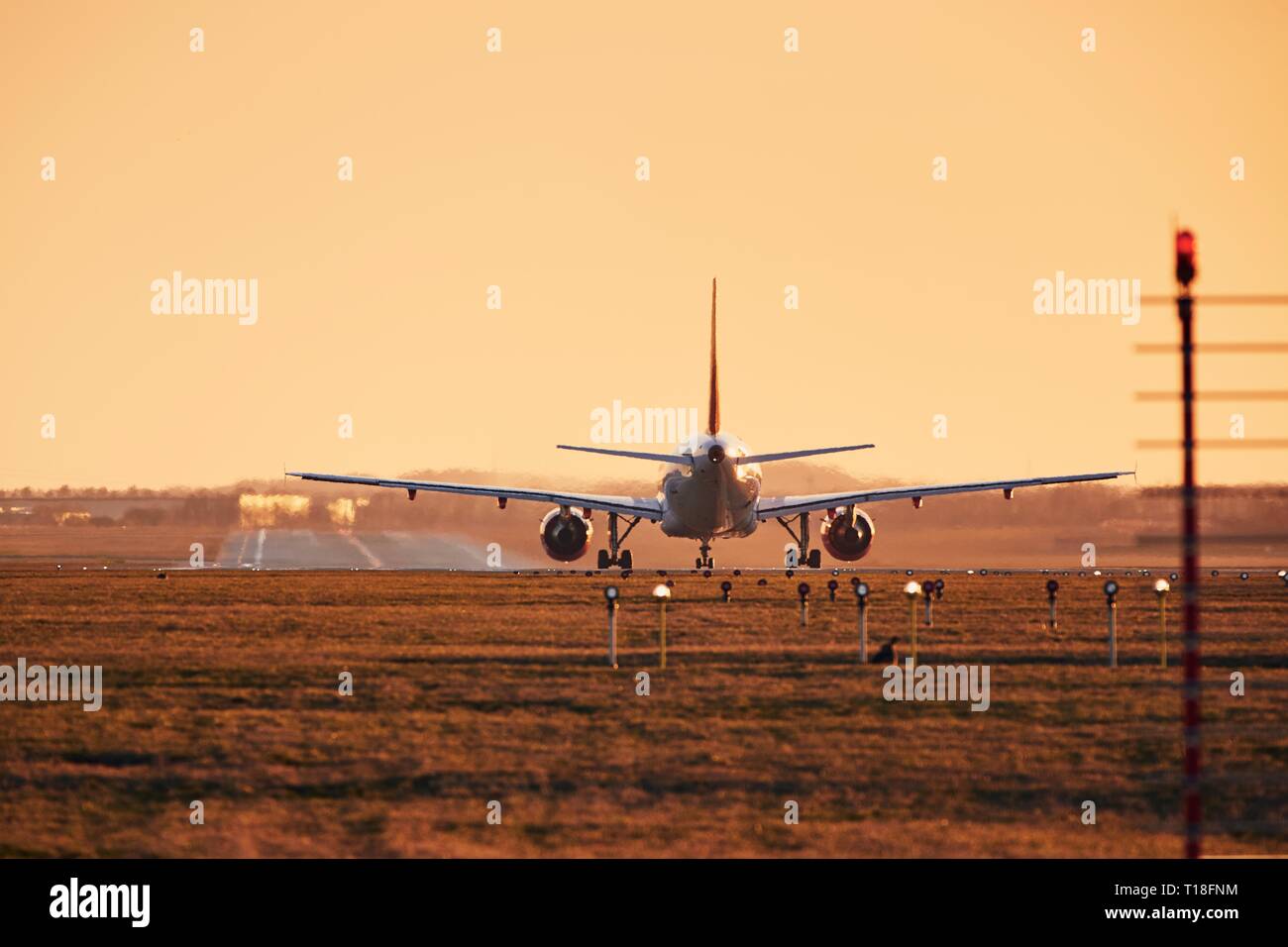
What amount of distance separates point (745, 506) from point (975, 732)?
53218 millimetres

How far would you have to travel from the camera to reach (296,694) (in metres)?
36.6

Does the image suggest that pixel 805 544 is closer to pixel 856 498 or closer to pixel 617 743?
pixel 856 498

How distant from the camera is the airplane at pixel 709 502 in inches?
3187

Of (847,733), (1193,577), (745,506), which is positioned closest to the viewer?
(1193,577)

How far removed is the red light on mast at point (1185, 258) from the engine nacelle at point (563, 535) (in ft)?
244

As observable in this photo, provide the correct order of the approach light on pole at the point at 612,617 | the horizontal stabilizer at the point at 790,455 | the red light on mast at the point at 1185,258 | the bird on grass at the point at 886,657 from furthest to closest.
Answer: the horizontal stabilizer at the point at 790,455, the bird on grass at the point at 886,657, the approach light on pole at the point at 612,617, the red light on mast at the point at 1185,258

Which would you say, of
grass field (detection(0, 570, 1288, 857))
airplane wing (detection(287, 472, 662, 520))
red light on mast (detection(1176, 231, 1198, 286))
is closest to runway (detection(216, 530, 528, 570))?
airplane wing (detection(287, 472, 662, 520))

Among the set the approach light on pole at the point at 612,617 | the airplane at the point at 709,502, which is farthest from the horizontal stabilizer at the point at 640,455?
the approach light on pole at the point at 612,617

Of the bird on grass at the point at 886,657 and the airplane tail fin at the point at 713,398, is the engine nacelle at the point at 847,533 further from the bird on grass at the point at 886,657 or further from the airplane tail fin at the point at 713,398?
the bird on grass at the point at 886,657

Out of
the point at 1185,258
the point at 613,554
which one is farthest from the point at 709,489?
the point at 1185,258

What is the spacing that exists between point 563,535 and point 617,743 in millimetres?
60510

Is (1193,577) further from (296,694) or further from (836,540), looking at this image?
(836,540)
